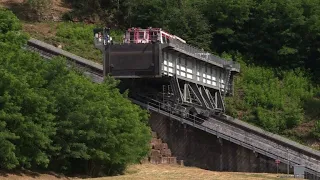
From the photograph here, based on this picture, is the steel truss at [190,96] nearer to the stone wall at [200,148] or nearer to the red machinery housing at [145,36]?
the stone wall at [200,148]

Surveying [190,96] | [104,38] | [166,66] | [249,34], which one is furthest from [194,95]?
[249,34]

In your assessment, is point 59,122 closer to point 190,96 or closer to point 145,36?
point 145,36

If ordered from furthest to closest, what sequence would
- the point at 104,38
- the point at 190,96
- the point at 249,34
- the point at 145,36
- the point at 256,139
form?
1. the point at 249,34
2. the point at 190,96
3. the point at 145,36
4. the point at 256,139
5. the point at 104,38

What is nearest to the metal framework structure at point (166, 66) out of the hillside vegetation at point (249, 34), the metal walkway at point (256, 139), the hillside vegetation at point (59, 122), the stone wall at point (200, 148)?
the metal walkway at point (256, 139)

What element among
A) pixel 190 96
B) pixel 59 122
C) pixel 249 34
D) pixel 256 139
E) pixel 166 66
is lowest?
pixel 256 139

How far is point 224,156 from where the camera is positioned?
49.0 metres

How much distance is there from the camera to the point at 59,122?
112 ft

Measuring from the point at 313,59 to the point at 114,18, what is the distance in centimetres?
2285

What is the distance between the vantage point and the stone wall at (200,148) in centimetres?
4848

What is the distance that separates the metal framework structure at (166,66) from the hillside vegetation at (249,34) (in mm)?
6738

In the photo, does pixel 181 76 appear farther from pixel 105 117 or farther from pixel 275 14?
pixel 275 14

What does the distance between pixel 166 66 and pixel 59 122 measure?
17206 millimetres

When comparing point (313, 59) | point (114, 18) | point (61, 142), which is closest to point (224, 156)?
point (61, 142)

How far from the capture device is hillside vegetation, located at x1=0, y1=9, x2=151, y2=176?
103 ft
